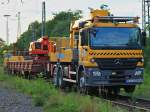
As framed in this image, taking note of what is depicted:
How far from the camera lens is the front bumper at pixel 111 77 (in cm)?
2595

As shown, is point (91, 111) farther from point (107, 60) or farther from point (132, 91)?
point (132, 91)

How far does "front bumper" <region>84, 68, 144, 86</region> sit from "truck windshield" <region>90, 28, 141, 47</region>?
1115 millimetres

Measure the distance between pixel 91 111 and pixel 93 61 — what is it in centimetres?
949

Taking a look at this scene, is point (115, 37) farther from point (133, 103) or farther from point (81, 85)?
point (133, 103)

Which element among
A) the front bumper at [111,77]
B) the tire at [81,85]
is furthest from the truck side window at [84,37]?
the tire at [81,85]

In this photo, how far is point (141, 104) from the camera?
2380 cm

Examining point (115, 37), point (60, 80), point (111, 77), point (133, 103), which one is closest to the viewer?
point (133, 103)

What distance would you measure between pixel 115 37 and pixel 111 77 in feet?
5.49

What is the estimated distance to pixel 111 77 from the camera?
26156mm

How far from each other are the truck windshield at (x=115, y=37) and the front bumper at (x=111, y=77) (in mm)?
1115

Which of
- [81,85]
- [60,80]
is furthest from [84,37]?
[60,80]

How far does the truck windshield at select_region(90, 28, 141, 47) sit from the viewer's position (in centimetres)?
2574

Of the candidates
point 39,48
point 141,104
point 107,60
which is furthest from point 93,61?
point 39,48

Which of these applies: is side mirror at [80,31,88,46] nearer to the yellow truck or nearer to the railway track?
the yellow truck
